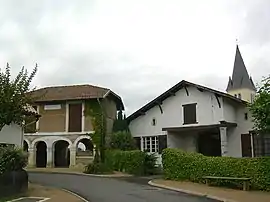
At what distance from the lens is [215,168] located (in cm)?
1847

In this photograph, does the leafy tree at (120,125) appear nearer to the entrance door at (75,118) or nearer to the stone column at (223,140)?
the entrance door at (75,118)

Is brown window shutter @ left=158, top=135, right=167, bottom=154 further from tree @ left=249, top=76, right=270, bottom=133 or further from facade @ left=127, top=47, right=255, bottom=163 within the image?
tree @ left=249, top=76, right=270, bottom=133

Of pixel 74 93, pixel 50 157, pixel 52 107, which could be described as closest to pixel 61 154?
pixel 50 157

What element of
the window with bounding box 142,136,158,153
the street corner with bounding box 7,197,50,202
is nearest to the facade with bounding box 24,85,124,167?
the window with bounding box 142,136,158,153

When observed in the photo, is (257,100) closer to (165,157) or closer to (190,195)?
(190,195)

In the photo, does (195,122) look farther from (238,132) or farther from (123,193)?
(123,193)

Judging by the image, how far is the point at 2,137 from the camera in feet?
59.2

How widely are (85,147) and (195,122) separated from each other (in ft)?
38.4

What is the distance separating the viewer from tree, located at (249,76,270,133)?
52.9ft

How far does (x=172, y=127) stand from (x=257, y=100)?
1241 centimetres

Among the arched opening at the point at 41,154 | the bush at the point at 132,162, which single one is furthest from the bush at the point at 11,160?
the arched opening at the point at 41,154

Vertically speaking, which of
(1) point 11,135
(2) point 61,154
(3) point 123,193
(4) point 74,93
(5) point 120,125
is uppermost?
(4) point 74,93

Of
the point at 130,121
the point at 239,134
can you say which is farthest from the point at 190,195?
the point at 130,121

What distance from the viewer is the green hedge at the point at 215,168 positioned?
16672 millimetres
